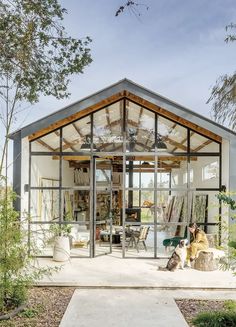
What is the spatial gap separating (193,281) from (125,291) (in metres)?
1.43

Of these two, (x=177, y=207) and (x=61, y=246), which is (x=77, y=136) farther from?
(x=177, y=207)

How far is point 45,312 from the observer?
6.26m

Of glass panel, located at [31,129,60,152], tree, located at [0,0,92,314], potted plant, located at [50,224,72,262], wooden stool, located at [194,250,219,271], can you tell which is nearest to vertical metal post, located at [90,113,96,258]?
potted plant, located at [50,224,72,262]

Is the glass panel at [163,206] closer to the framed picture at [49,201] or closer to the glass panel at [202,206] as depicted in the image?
the glass panel at [202,206]

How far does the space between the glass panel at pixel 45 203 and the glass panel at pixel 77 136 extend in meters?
1.24

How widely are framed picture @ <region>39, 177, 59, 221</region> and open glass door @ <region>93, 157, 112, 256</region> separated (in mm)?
1045

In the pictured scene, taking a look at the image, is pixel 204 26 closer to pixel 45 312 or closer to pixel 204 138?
pixel 204 138

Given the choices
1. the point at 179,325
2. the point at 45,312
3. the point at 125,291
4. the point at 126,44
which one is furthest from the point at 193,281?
the point at 126,44

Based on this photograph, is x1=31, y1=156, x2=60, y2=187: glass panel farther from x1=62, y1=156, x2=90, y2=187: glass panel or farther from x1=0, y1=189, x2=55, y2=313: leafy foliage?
x1=0, y1=189, x2=55, y2=313: leafy foliage

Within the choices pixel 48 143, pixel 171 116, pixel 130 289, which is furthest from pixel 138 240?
pixel 48 143

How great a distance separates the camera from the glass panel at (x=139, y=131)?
10406 millimetres

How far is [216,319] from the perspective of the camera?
18.1 ft

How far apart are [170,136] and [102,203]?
2581mm

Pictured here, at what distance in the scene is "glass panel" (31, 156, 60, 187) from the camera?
34.1 feet
